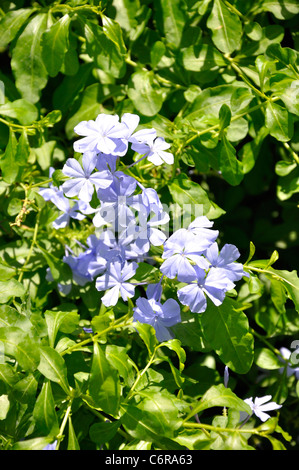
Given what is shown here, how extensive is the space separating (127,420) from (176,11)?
3.26 feet

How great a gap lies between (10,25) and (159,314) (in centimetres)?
84

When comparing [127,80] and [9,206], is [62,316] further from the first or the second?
[127,80]

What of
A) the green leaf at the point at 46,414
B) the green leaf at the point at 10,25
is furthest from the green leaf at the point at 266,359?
the green leaf at the point at 10,25

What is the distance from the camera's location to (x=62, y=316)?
3.60 feet

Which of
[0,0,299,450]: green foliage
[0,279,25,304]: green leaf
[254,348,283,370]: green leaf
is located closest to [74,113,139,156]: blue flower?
[0,0,299,450]: green foliage

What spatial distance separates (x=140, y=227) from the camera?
1056mm

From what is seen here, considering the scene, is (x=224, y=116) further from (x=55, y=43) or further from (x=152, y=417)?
(x=152, y=417)

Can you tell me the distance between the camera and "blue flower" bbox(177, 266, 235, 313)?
1.00 m

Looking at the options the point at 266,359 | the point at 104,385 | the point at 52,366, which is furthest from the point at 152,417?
the point at 266,359

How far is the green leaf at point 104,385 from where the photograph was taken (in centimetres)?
99

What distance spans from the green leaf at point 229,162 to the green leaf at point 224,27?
273 millimetres

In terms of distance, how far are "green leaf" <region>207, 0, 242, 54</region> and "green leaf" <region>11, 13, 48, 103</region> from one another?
1.40 ft

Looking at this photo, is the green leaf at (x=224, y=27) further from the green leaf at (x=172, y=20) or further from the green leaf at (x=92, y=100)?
the green leaf at (x=92, y=100)
